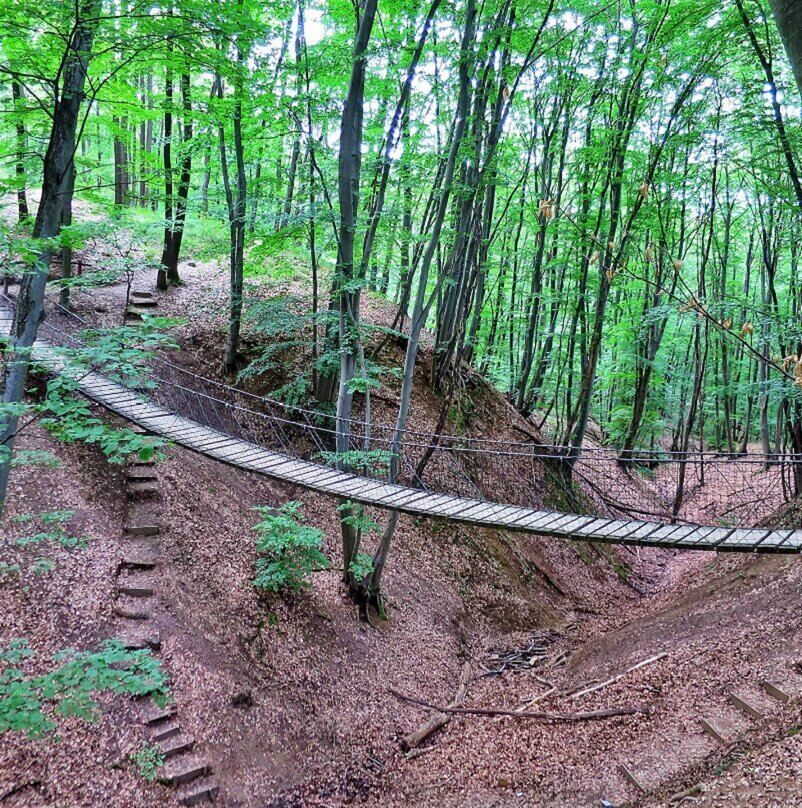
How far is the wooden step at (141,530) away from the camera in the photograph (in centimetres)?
494

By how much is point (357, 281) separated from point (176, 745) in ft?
11.8

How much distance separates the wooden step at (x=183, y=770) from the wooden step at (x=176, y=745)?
44 millimetres

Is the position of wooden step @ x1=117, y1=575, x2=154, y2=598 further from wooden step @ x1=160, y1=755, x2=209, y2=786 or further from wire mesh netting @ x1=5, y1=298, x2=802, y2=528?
wire mesh netting @ x1=5, y1=298, x2=802, y2=528

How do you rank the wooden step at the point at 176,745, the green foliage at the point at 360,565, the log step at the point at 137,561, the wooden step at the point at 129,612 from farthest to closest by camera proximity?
the green foliage at the point at 360,565, the log step at the point at 137,561, the wooden step at the point at 129,612, the wooden step at the point at 176,745

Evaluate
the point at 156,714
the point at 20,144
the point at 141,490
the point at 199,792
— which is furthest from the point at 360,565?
the point at 20,144

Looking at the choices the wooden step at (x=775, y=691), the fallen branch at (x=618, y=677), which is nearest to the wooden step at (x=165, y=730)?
the fallen branch at (x=618, y=677)

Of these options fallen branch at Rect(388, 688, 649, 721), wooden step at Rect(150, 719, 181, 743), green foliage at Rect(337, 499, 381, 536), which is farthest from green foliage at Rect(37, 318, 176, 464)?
fallen branch at Rect(388, 688, 649, 721)

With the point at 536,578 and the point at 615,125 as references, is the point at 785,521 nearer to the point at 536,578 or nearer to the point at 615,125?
the point at 536,578

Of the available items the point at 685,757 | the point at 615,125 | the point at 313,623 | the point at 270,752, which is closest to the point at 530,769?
the point at 685,757

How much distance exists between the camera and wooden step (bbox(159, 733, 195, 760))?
355cm

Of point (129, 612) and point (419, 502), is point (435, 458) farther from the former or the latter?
point (129, 612)

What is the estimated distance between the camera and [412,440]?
7.42 metres

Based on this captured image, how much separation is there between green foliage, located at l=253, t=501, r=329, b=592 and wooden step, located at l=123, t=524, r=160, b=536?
3.02 feet

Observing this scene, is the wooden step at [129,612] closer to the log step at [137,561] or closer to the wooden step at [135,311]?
the log step at [137,561]
